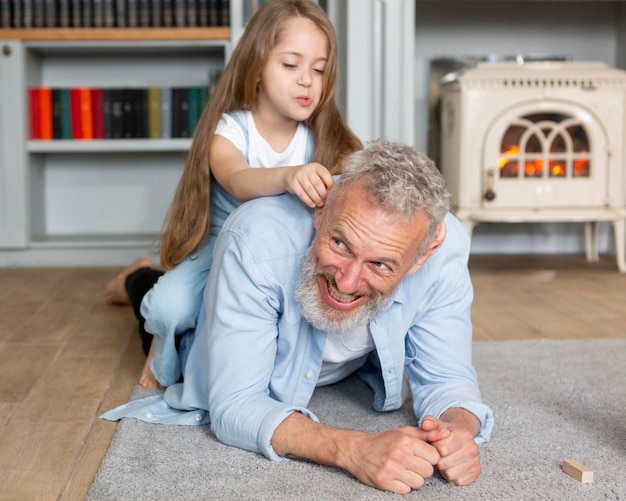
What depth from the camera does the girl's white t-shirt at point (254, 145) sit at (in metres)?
1.76

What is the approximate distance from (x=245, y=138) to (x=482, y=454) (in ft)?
2.76

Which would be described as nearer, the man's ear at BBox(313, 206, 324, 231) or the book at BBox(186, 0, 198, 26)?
the man's ear at BBox(313, 206, 324, 231)

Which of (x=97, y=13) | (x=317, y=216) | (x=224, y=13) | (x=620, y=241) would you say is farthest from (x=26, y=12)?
(x=620, y=241)

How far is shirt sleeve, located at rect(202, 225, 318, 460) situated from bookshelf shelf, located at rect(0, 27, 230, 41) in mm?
1881

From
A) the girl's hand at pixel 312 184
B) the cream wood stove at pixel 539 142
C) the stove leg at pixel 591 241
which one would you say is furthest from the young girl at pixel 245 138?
the stove leg at pixel 591 241

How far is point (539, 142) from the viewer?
2973mm

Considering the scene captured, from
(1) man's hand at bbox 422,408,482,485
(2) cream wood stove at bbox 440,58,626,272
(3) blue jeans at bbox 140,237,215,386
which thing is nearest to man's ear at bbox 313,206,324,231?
(1) man's hand at bbox 422,408,482,485

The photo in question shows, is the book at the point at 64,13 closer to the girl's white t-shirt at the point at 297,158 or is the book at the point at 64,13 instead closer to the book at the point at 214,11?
the book at the point at 214,11

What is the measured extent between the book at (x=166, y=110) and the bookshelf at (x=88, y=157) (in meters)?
0.05

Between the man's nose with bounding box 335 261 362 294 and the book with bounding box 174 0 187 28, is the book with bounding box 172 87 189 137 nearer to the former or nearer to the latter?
the book with bounding box 174 0 187 28

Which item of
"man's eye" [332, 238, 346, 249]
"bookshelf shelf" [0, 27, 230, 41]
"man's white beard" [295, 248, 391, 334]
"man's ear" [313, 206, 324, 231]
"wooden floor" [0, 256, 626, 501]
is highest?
"bookshelf shelf" [0, 27, 230, 41]

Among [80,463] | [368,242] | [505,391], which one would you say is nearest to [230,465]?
[80,463]

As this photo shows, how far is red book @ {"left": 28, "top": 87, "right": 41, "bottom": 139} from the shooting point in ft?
10.4

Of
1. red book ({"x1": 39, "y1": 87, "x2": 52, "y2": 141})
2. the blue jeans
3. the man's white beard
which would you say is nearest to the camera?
the man's white beard
